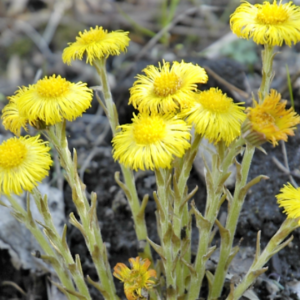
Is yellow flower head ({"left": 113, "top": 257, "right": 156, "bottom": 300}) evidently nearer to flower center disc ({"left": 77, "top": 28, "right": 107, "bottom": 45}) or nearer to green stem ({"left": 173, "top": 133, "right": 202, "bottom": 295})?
green stem ({"left": 173, "top": 133, "right": 202, "bottom": 295})

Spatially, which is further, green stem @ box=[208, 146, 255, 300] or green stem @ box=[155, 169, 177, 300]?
green stem @ box=[208, 146, 255, 300]

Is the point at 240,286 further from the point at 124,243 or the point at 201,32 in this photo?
the point at 201,32

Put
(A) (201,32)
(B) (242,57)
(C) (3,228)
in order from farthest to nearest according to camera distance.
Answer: (A) (201,32), (B) (242,57), (C) (3,228)

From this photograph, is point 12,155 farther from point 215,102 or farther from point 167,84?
point 215,102

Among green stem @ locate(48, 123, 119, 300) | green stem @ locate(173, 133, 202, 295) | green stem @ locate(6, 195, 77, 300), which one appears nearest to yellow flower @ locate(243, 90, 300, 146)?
green stem @ locate(173, 133, 202, 295)

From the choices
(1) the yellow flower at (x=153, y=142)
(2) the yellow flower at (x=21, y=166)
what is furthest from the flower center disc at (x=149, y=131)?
(2) the yellow flower at (x=21, y=166)

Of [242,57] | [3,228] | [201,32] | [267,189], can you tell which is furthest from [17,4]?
[267,189]
